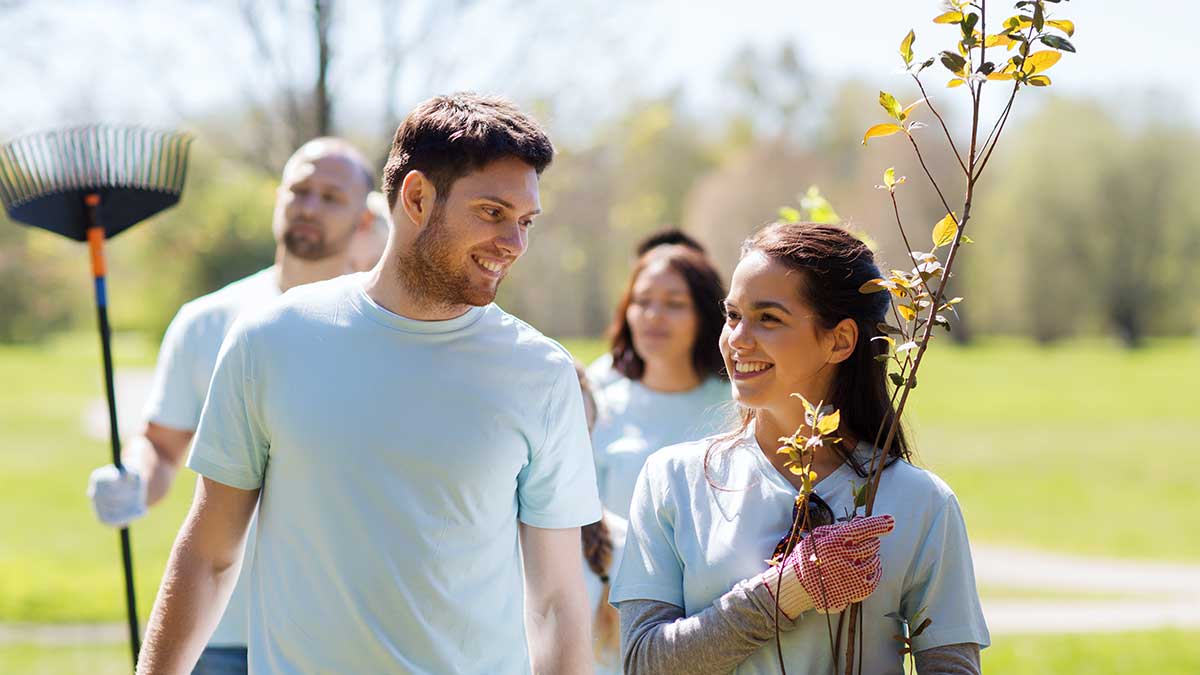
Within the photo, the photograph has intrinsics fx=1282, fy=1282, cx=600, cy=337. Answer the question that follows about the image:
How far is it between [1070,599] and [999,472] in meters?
12.2

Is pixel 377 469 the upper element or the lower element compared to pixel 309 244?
lower

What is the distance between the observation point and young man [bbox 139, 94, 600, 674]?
2406 mm

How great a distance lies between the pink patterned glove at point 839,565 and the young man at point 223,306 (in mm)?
2127

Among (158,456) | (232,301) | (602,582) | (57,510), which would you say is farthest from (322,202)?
(57,510)

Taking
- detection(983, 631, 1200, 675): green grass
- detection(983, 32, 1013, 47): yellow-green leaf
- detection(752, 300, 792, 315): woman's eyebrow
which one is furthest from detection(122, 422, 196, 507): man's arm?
detection(983, 631, 1200, 675): green grass

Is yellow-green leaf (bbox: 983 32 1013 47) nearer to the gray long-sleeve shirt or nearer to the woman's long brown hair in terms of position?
the gray long-sleeve shirt

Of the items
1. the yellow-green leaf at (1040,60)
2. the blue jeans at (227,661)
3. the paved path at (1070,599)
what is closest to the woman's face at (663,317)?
the blue jeans at (227,661)

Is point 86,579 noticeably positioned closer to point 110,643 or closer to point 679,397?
point 110,643

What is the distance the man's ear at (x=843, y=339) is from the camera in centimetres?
256

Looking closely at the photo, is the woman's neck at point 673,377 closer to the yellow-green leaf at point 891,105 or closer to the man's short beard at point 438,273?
the man's short beard at point 438,273

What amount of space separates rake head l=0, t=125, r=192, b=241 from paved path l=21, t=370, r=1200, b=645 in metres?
5.70

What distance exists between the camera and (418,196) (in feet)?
8.13

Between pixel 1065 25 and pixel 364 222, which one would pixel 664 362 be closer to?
pixel 364 222

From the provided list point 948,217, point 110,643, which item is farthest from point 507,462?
point 110,643
